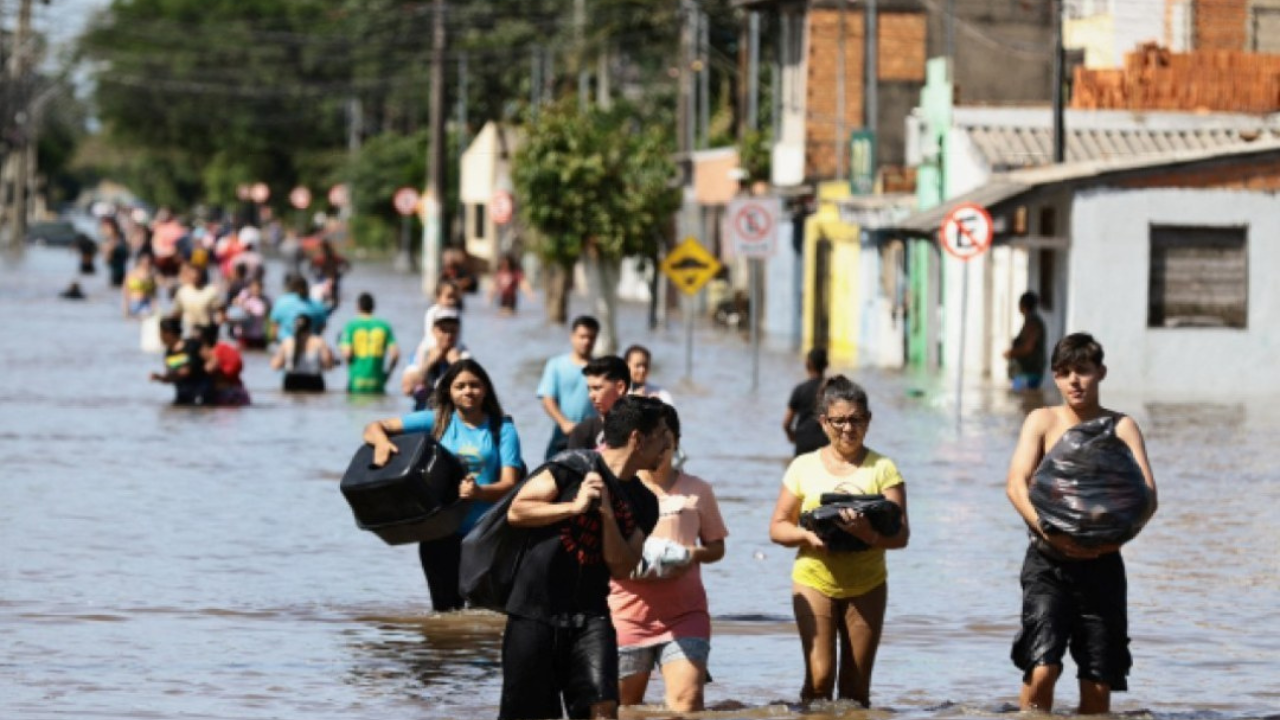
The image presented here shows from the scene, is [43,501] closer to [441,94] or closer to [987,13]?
[987,13]

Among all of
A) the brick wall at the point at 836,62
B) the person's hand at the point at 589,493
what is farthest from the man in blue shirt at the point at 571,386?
the brick wall at the point at 836,62

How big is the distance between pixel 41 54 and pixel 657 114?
55.9m

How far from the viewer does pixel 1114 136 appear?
128 feet

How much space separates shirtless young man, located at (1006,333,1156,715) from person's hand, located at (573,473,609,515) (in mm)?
1870

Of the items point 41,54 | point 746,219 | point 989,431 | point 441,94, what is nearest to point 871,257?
point 746,219

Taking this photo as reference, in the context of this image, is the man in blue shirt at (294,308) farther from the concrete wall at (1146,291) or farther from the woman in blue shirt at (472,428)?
the woman in blue shirt at (472,428)

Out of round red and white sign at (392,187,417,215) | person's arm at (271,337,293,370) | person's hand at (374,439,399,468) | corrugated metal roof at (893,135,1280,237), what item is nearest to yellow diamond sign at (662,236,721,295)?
corrugated metal roof at (893,135,1280,237)

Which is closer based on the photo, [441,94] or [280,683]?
[280,683]

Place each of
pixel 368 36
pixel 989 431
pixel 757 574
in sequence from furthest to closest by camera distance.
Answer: pixel 368 36, pixel 989 431, pixel 757 574

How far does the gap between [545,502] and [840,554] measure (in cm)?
Answer: 149

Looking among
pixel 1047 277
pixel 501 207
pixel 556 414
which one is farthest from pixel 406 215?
pixel 556 414

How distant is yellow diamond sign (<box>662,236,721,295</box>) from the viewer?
35.5 m

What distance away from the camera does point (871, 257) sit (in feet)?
149

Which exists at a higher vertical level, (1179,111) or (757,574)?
(1179,111)
